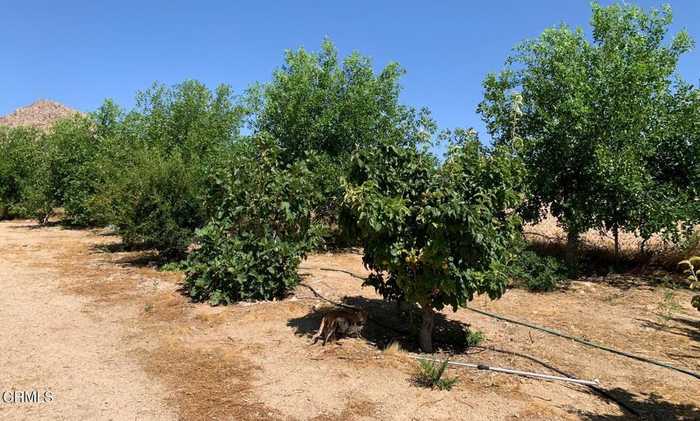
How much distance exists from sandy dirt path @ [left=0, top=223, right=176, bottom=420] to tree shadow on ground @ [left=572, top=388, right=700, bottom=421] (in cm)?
Result: 364

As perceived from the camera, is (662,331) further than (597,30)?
No

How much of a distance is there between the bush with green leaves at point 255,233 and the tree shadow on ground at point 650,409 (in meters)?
4.82

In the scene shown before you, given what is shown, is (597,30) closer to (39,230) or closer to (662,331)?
(662,331)

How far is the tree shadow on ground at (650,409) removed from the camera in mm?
4461

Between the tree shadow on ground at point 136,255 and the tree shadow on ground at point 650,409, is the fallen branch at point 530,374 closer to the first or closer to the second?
the tree shadow on ground at point 650,409

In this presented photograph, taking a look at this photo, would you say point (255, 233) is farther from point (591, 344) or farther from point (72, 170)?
point (72, 170)

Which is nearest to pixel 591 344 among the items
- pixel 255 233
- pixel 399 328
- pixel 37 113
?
pixel 399 328

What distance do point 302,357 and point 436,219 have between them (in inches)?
82.7

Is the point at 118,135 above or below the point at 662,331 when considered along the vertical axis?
above

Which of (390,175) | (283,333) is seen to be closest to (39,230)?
(283,333)

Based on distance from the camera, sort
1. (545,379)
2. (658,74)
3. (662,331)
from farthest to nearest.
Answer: (658,74) < (662,331) < (545,379)

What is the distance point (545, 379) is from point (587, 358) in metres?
0.98

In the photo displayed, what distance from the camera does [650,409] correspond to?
4648mm

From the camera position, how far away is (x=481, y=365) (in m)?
5.39
